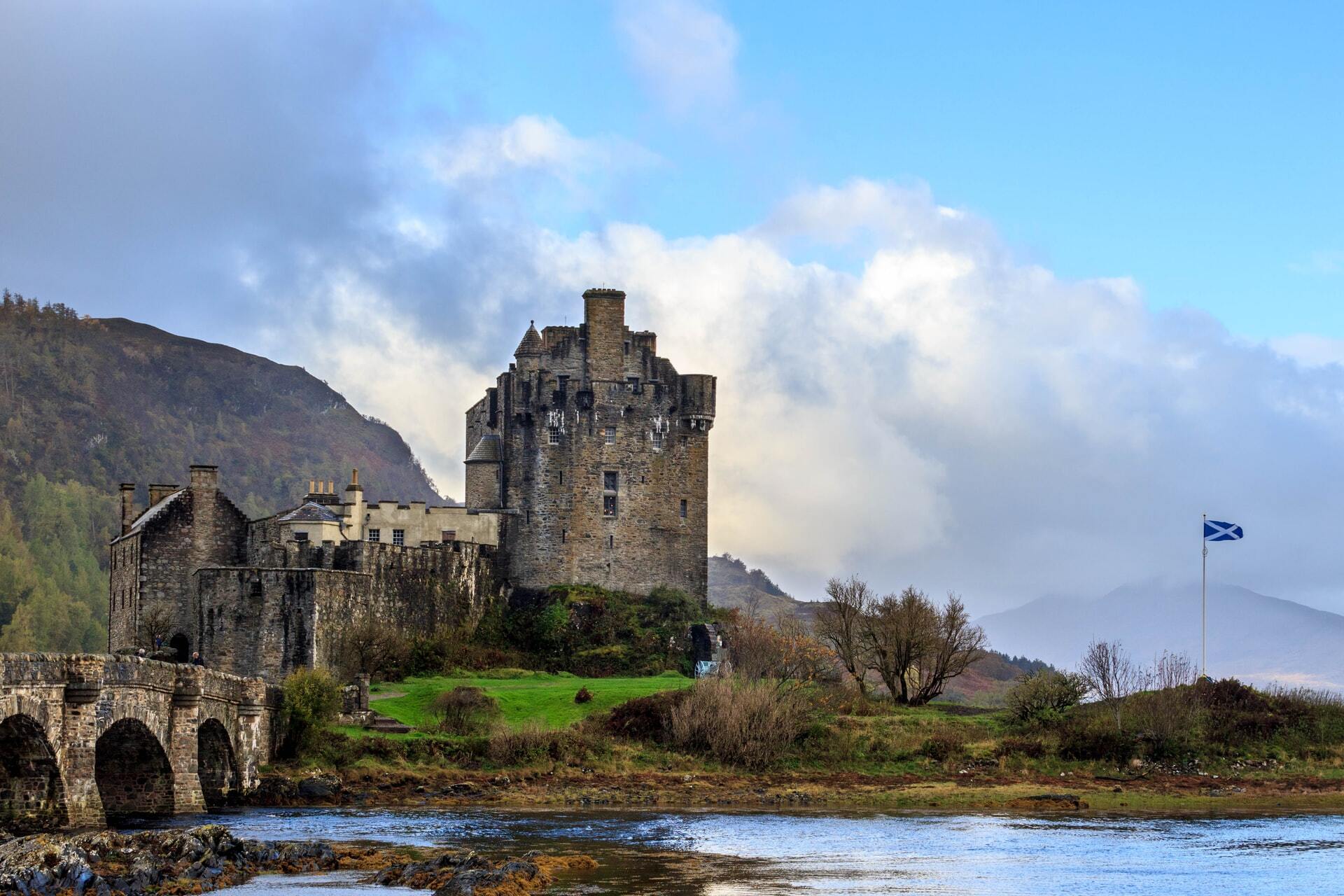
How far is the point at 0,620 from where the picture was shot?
147000mm

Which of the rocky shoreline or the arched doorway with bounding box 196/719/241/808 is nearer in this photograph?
the rocky shoreline

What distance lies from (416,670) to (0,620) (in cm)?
7937

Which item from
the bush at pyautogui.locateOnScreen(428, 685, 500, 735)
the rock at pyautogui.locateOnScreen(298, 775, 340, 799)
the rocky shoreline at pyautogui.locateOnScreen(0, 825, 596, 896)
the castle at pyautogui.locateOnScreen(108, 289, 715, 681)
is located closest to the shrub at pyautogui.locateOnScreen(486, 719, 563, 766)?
the bush at pyautogui.locateOnScreen(428, 685, 500, 735)

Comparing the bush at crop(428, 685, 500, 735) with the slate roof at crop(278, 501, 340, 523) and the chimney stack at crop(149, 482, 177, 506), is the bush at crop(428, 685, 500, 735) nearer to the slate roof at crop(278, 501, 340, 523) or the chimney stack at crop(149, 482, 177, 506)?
the slate roof at crop(278, 501, 340, 523)

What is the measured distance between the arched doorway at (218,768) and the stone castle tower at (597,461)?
33591mm

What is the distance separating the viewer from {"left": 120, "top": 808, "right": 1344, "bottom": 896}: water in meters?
42.2

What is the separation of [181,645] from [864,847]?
39.1 metres

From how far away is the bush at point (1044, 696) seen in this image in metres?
73.1

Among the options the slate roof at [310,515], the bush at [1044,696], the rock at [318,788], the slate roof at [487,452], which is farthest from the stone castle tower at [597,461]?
the rock at [318,788]

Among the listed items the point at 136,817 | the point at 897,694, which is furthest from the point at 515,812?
the point at 897,694

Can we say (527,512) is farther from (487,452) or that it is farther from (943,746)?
(943,746)

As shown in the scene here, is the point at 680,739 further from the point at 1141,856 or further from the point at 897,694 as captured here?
the point at 1141,856

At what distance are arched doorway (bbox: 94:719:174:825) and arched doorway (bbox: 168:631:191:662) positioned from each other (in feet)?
85.1

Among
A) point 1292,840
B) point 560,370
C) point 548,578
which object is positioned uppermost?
point 560,370
